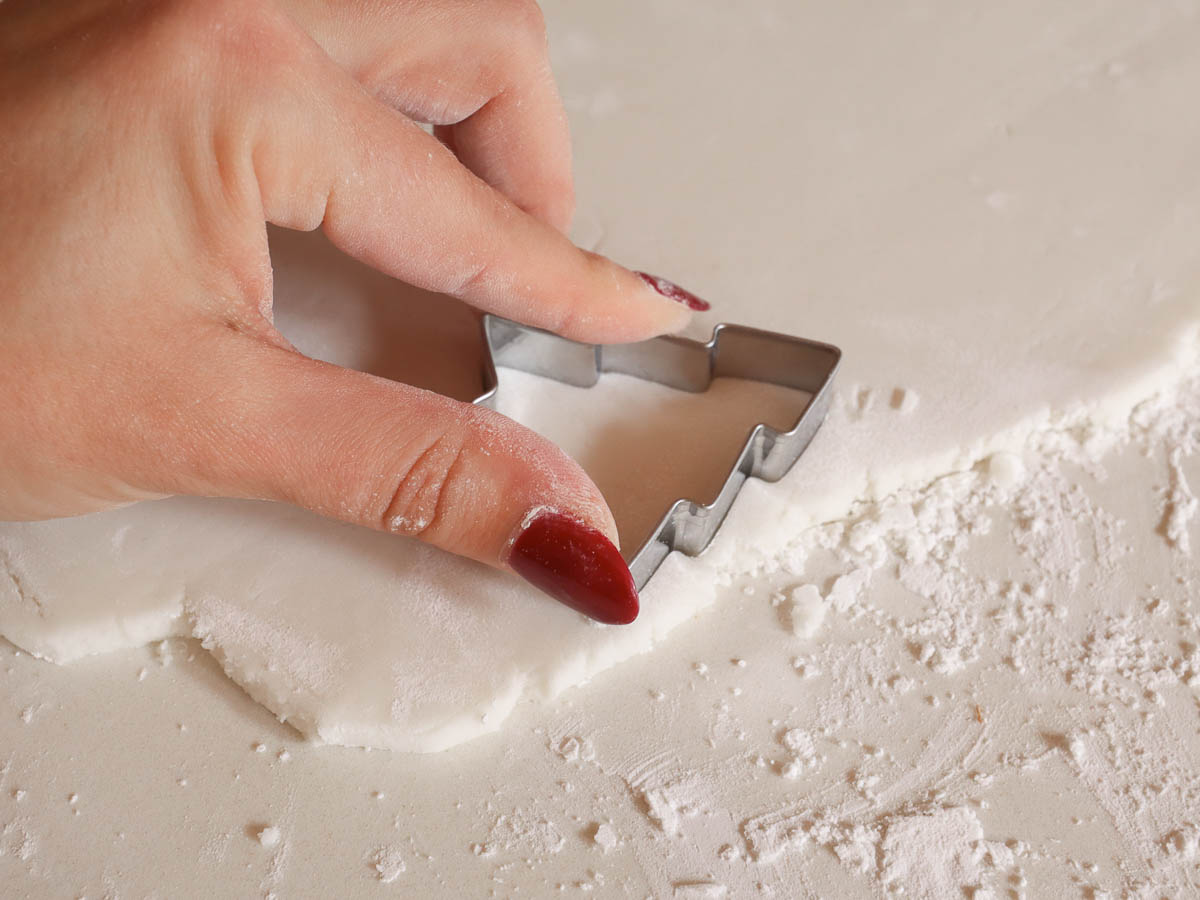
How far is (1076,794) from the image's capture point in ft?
2.71

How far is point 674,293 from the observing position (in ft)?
3.37

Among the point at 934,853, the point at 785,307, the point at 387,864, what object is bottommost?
the point at 387,864

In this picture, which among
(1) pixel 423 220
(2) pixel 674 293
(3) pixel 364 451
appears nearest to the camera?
(3) pixel 364 451

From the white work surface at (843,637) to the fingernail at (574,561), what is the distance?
0.11 metres

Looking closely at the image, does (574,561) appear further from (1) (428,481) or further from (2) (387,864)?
(2) (387,864)

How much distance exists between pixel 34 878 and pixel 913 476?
31.1 inches

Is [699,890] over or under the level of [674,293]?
under

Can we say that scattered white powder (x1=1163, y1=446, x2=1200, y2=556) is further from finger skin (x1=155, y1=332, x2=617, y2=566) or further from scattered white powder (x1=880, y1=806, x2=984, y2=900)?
finger skin (x1=155, y1=332, x2=617, y2=566)

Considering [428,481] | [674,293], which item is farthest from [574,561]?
[674,293]

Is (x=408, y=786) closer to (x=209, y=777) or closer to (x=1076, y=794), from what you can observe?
(x=209, y=777)

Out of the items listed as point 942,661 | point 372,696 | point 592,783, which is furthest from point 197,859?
point 942,661

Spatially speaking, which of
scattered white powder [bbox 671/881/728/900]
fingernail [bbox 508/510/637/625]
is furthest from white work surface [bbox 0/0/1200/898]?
fingernail [bbox 508/510/637/625]

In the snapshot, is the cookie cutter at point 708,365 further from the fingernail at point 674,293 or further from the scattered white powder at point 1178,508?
the scattered white powder at point 1178,508

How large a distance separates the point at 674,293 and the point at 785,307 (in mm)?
154
